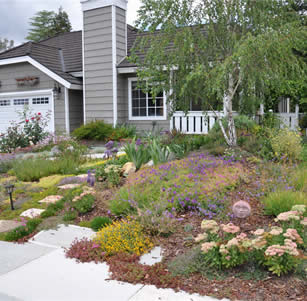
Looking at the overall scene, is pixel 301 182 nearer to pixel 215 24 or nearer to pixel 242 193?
pixel 242 193

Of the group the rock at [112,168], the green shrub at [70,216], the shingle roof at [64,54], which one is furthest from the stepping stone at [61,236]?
the shingle roof at [64,54]

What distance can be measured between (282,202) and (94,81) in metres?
10.3

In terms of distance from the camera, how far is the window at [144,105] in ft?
42.4

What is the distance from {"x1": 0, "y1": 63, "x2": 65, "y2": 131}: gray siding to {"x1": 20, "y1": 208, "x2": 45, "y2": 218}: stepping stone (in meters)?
8.65

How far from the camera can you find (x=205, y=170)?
5777 millimetres

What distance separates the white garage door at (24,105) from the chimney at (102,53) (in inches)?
75.7

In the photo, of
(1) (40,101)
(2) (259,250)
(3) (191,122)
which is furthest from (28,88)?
(2) (259,250)

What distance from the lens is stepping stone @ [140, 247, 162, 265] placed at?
3.73m

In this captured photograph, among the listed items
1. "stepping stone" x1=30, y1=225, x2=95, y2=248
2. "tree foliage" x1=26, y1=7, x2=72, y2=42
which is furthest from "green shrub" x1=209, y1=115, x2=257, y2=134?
"tree foliage" x1=26, y1=7, x2=72, y2=42

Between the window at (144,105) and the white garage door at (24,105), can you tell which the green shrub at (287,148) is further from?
the white garage door at (24,105)

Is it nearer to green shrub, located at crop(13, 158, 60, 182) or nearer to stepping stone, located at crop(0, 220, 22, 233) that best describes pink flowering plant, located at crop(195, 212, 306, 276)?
stepping stone, located at crop(0, 220, 22, 233)

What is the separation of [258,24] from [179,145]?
10.3 ft

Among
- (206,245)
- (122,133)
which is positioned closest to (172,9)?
(206,245)

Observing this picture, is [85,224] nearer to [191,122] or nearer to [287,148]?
[287,148]
